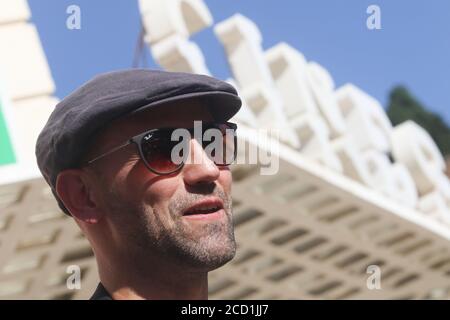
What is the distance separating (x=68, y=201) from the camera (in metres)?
1.69

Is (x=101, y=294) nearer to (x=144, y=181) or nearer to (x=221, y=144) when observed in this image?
(x=144, y=181)

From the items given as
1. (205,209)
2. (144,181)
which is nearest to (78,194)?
(144,181)

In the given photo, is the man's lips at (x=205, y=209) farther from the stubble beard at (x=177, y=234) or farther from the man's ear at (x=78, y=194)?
the man's ear at (x=78, y=194)

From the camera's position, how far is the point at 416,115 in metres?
55.6

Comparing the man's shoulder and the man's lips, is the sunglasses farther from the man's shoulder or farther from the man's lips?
the man's shoulder

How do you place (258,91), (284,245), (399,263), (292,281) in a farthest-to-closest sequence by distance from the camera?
(399,263) → (292,281) → (284,245) → (258,91)

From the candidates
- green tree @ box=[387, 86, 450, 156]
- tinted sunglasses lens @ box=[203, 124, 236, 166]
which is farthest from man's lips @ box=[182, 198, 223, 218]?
green tree @ box=[387, 86, 450, 156]

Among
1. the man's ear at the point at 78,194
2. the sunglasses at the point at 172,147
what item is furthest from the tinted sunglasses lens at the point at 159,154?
the man's ear at the point at 78,194

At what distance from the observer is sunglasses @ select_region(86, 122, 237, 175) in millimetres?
1590

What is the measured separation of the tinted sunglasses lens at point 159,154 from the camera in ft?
5.20

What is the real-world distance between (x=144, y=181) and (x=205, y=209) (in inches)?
4.7

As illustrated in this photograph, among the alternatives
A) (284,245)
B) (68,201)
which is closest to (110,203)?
(68,201)

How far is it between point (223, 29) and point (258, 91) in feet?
4.52
